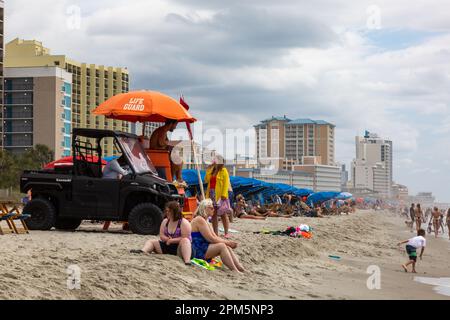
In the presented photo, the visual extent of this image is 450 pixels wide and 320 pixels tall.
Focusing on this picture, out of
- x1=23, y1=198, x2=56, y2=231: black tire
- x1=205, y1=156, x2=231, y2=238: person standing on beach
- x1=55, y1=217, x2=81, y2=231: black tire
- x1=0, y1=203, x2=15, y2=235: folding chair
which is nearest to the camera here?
x1=0, y1=203, x2=15, y2=235: folding chair

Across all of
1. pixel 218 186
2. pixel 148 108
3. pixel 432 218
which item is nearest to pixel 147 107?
pixel 148 108

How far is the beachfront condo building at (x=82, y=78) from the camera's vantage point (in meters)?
117

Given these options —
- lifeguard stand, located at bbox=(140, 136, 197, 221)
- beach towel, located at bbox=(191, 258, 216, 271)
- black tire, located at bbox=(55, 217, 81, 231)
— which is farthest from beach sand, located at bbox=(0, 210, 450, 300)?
lifeguard stand, located at bbox=(140, 136, 197, 221)

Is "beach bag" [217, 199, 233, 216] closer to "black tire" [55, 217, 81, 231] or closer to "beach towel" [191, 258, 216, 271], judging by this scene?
"black tire" [55, 217, 81, 231]

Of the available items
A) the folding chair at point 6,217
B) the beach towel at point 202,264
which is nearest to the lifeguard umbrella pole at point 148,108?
the folding chair at point 6,217

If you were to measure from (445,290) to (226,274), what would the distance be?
14.1ft

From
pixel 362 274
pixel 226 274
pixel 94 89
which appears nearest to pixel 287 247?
pixel 362 274

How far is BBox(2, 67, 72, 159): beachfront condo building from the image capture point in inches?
4247

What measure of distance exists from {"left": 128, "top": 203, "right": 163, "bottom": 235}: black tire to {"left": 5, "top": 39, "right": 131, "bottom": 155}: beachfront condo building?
339 ft

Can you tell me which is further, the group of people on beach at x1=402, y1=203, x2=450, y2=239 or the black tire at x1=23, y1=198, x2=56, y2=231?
the group of people on beach at x1=402, y1=203, x2=450, y2=239

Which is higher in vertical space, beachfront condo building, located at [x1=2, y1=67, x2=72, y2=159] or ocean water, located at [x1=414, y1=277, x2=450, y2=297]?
beachfront condo building, located at [x1=2, y1=67, x2=72, y2=159]

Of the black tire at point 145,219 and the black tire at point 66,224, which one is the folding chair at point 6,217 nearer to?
the black tire at point 66,224

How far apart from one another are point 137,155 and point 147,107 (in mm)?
983

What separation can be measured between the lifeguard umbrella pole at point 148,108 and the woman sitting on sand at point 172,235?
12.6 feet
